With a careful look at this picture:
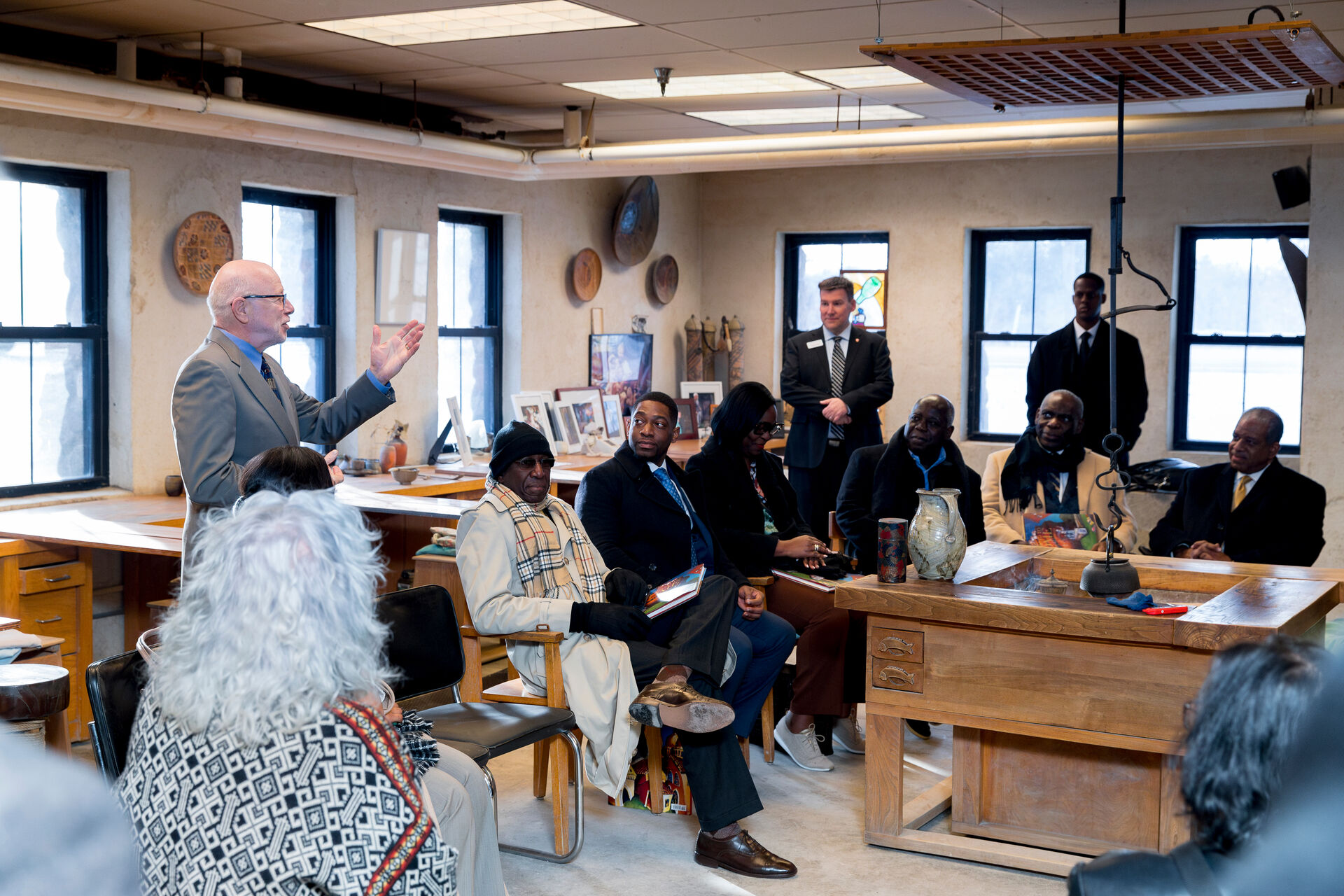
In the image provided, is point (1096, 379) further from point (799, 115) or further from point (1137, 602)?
point (1137, 602)

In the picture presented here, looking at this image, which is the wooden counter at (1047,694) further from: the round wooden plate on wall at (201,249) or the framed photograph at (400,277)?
the framed photograph at (400,277)

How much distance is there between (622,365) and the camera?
873cm

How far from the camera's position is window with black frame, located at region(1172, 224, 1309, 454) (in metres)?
8.09

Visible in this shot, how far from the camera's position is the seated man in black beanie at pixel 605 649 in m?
3.64

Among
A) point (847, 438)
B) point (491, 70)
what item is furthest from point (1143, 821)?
point (491, 70)

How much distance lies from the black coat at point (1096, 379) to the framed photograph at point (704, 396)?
2885 millimetres

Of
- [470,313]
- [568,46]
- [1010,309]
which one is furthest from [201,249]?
[1010,309]

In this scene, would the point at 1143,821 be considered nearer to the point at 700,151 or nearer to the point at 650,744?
the point at 650,744

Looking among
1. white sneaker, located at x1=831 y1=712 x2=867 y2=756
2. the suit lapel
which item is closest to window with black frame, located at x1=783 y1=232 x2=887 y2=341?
white sneaker, located at x1=831 y1=712 x2=867 y2=756

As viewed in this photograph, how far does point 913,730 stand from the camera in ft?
16.2

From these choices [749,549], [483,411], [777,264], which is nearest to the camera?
[749,549]

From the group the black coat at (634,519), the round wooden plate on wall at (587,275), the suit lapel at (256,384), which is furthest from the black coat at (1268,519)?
the round wooden plate on wall at (587,275)

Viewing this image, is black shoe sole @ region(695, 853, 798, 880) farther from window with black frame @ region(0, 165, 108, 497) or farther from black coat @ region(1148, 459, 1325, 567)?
window with black frame @ region(0, 165, 108, 497)

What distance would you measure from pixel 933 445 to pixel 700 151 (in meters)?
2.23
